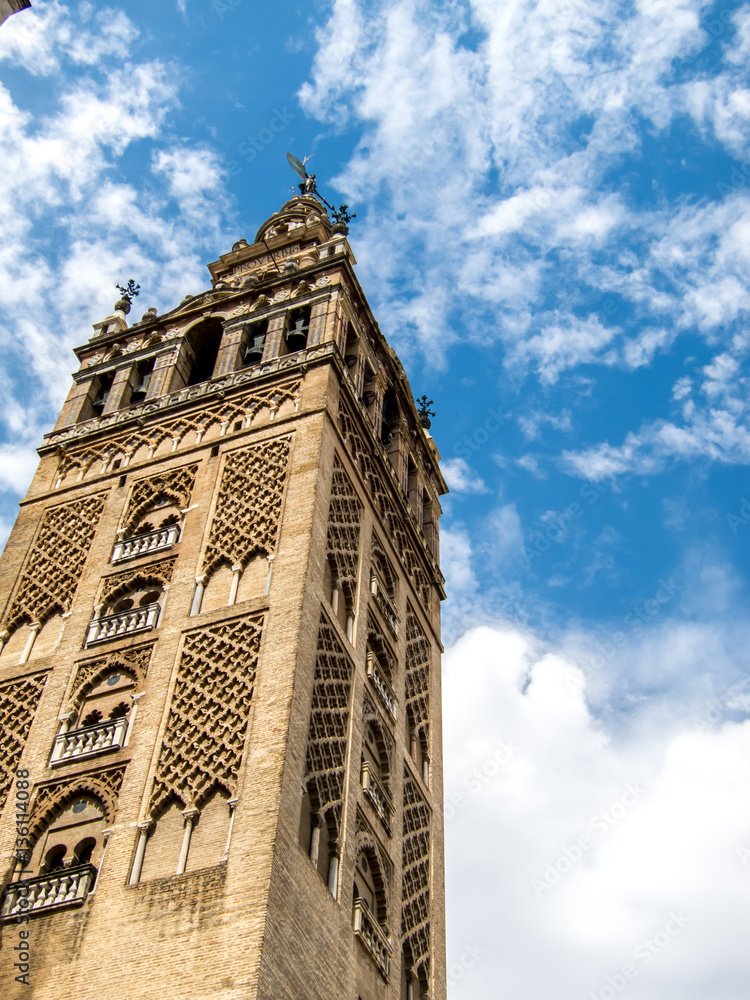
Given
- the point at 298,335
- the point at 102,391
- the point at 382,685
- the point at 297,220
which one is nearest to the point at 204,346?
the point at 102,391

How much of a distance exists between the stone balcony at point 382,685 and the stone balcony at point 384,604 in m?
1.31

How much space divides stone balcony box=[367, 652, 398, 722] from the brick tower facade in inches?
3.7

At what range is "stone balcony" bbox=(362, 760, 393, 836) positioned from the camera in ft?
66.4

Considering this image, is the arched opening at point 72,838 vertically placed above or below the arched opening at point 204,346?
below

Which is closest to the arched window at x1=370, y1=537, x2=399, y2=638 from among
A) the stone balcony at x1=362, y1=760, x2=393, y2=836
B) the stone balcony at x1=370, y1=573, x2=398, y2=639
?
the stone balcony at x1=370, y1=573, x2=398, y2=639

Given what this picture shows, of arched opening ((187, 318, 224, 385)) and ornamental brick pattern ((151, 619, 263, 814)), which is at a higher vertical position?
arched opening ((187, 318, 224, 385))

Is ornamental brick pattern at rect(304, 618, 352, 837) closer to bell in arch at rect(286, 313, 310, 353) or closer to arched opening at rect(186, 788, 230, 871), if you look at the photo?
arched opening at rect(186, 788, 230, 871)

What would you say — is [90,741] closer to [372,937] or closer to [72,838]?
[72,838]

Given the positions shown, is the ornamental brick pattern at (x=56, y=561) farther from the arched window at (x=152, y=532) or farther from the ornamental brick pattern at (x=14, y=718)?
the ornamental brick pattern at (x=14, y=718)

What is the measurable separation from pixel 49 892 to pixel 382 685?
7.66m

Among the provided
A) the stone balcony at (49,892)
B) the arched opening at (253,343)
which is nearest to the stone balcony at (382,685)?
the stone balcony at (49,892)

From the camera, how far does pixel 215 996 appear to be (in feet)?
47.4

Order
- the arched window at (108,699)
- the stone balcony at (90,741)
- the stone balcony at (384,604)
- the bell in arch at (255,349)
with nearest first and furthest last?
the stone balcony at (90,741) < the arched window at (108,699) < the stone balcony at (384,604) < the bell in arch at (255,349)

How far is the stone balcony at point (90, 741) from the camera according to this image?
61.8ft
